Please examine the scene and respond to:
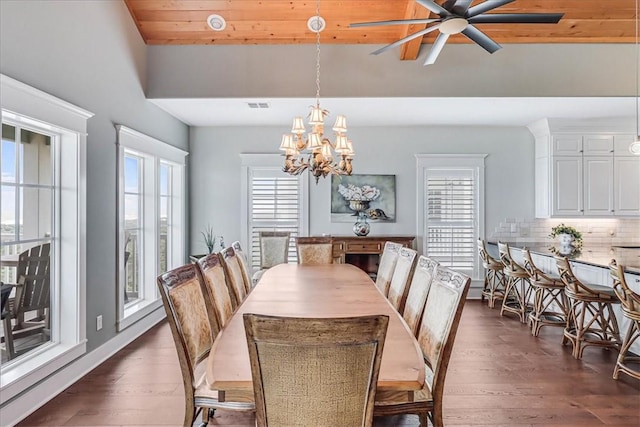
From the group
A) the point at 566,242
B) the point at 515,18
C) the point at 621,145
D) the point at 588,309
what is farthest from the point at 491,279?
the point at 515,18

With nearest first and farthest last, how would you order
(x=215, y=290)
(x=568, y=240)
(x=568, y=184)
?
(x=215, y=290)
(x=568, y=240)
(x=568, y=184)

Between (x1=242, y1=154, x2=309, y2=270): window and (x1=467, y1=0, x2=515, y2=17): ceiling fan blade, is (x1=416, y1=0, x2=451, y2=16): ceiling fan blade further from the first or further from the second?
(x1=242, y1=154, x2=309, y2=270): window

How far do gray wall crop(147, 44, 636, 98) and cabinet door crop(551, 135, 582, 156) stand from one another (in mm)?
1231

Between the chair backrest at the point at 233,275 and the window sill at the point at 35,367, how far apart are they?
53.1 inches

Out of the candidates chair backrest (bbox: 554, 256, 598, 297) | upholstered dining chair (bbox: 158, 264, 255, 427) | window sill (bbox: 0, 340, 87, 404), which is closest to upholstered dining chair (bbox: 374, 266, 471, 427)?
upholstered dining chair (bbox: 158, 264, 255, 427)

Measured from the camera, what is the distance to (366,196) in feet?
19.2

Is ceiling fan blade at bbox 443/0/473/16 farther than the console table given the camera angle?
No

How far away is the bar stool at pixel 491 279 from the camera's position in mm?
5102

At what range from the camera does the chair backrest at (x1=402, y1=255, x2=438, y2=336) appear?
2.15 metres

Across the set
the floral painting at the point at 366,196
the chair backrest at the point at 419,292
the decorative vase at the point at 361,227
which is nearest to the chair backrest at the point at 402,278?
the chair backrest at the point at 419,292

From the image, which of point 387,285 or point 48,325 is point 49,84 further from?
point 387,285

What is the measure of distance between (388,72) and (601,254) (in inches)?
135

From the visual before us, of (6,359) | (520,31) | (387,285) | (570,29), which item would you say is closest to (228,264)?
(387,285)

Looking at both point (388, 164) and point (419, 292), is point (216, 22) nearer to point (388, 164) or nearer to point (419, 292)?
point (388, 164)
